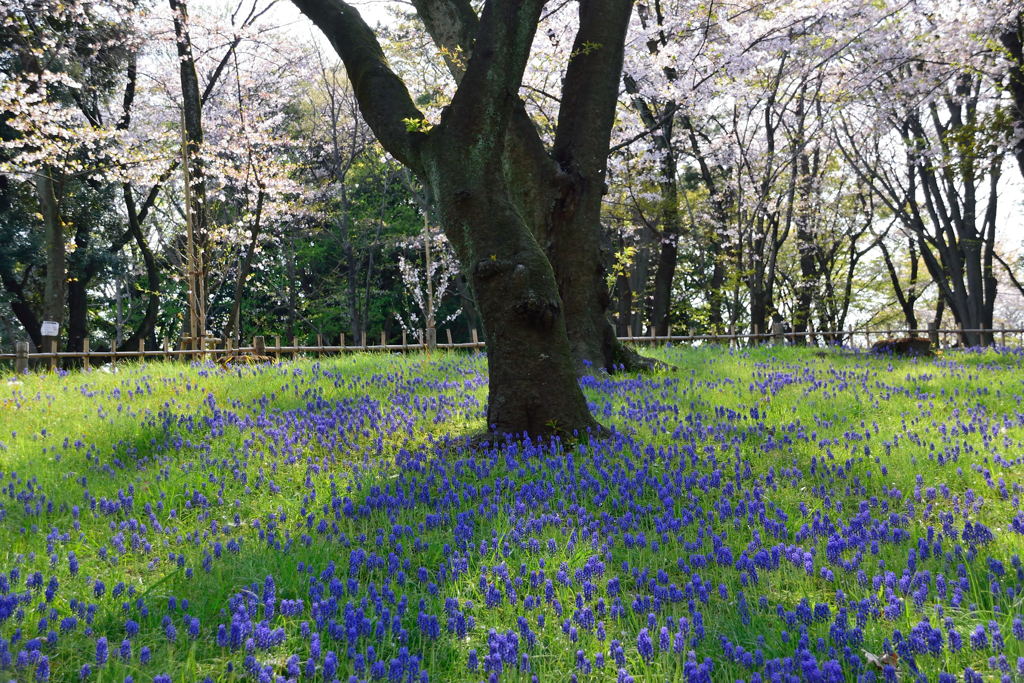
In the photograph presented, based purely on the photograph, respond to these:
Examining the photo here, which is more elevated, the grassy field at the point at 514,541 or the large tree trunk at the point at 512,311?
the large tree trunk at the point at 512,311

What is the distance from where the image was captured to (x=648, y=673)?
280cm

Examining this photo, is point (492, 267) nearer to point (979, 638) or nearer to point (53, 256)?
point (979, 638)

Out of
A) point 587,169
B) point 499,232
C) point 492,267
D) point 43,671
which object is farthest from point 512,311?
point 43,671

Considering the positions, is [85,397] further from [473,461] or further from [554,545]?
[554,545]

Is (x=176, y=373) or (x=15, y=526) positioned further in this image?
(x=176, y=373)

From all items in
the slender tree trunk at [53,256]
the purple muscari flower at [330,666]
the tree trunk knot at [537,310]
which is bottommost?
the purple muscari flower at [330,666]

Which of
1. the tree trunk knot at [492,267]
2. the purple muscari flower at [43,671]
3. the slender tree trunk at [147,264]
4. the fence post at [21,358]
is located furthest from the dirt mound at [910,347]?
the slender tree trunk at [147,264]

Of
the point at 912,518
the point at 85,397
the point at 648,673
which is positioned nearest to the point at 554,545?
the point at 648,673

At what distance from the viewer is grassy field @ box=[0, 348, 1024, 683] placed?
2973 millimetres

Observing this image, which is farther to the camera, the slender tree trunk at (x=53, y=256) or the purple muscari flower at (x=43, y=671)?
the slender tree trunk at (x=53, y=256)

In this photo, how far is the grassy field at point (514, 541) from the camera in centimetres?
297

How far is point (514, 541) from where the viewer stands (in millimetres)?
4312

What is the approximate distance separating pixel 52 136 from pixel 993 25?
21.7 m

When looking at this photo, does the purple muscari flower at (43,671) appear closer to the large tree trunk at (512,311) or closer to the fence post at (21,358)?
the large tree trunk at (512,311)
